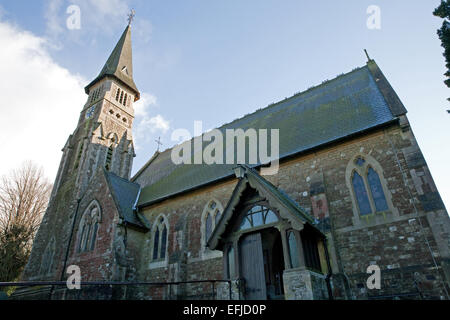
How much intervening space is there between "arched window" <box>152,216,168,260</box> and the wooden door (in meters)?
7.14

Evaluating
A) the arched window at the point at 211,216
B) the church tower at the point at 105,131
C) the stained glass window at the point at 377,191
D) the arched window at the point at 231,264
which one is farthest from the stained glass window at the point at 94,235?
the stained glass window at the point at 377,191

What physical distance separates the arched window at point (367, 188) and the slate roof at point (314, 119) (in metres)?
1.46

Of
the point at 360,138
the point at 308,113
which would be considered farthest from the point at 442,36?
the point at 308,113

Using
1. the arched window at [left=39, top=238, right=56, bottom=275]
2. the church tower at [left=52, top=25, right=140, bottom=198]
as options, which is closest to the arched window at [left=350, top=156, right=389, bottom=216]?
the church tower at [left=52, top=25, right=140, bottom=198]

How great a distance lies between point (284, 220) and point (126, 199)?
1262 centimetres

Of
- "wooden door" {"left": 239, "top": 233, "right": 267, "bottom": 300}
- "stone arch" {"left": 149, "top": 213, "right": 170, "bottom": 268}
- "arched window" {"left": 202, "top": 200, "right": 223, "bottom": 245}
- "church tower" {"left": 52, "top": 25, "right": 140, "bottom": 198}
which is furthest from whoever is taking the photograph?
"church tower" {"left": 52, "top": 25, "right": 140, "bottom": 198}

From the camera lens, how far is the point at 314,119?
15.5 metres

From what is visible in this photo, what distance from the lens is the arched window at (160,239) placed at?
53.4 feet

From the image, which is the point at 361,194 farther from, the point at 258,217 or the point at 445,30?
the point at 445,30

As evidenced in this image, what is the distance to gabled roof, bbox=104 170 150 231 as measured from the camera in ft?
55.8

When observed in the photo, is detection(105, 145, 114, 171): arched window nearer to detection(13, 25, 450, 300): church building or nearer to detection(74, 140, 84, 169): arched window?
detection(13, 25, 450, 300): church building

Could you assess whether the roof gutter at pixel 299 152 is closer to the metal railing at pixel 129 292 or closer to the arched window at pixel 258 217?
the arched window at pixel 258 217
